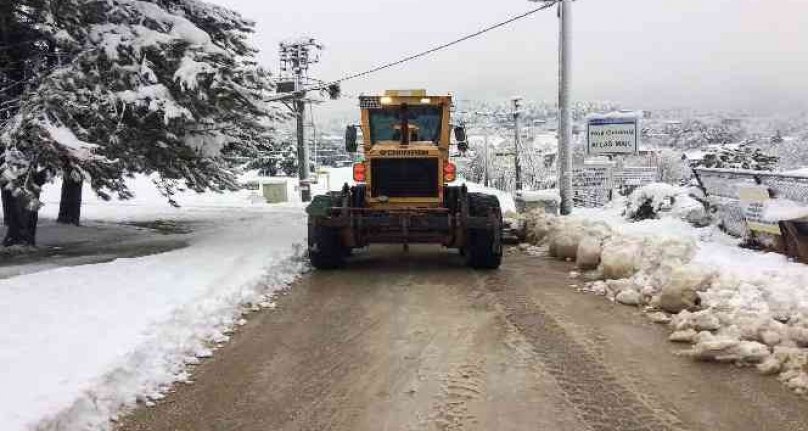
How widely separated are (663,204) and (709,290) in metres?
7.51

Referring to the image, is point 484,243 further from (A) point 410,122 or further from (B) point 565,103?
(B) point 565,103

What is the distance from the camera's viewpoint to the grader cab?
10.4 m

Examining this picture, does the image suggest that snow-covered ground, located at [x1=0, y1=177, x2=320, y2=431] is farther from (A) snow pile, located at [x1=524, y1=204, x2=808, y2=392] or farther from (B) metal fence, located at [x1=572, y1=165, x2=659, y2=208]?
(B) metal fence, located at [x1=572, y1=165, x2=659, y2=208]

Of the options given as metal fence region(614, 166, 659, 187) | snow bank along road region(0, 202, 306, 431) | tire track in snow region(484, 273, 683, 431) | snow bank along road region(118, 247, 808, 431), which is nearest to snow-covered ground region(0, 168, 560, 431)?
snow bank along road region(0, 202, 306, 431)

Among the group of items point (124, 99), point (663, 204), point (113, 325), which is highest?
point (124, 99)

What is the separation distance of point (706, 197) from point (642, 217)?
8.84 ft

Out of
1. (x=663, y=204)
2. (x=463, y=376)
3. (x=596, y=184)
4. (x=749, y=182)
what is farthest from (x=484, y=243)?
(x=596, y=184)

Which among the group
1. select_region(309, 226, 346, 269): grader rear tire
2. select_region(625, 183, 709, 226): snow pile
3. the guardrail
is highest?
the guardrail

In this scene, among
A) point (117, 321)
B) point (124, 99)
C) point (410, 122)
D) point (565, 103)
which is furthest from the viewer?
point (565, 103)

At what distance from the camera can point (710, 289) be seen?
732 centimetres

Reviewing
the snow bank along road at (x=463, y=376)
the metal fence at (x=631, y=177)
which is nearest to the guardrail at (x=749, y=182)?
the snow bank along road at (x=463, y=376)

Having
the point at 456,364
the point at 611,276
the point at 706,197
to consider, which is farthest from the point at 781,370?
the point at 706,197

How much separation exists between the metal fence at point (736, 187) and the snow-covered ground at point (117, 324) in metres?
6.64

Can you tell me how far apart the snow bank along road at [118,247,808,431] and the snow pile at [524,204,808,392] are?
0.76ft
